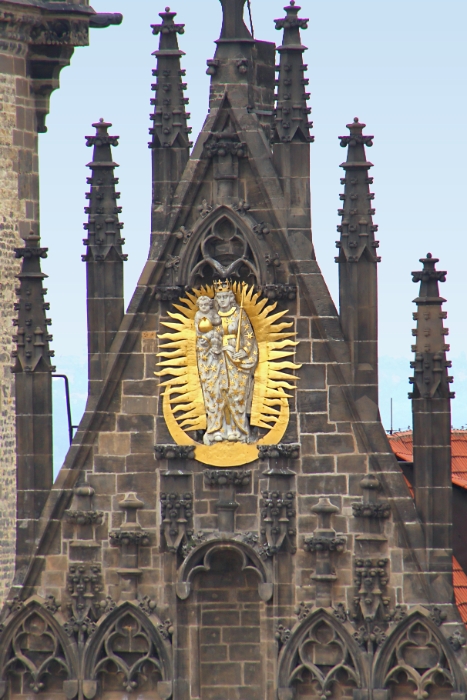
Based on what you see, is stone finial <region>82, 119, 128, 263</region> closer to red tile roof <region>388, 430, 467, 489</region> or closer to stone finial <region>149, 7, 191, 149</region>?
stone finial <region>149, 7, 191, 149</region>

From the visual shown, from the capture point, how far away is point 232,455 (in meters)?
56.2

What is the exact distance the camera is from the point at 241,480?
5606 cm

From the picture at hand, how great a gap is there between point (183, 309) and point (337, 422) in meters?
3.39

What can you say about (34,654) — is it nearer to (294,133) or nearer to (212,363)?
(212,363)

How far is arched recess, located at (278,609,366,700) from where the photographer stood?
55594 millimetres

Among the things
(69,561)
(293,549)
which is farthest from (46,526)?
(293,549)

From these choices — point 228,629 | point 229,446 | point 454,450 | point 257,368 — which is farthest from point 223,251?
point 454,450

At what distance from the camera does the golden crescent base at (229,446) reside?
184 ft

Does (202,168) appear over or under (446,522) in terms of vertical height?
over

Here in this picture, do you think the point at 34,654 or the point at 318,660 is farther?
the point at 34,654

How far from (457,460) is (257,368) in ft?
26.0

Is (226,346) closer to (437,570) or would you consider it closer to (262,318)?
(262,318)

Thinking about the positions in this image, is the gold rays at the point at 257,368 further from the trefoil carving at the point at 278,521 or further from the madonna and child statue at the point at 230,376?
the trefoil carving at the point at 278,521

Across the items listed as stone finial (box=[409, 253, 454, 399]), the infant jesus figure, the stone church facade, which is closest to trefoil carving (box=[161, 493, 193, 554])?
the stone church facade
